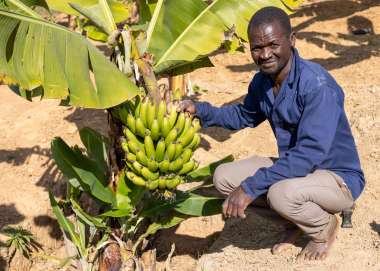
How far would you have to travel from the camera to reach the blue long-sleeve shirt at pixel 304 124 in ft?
11.0

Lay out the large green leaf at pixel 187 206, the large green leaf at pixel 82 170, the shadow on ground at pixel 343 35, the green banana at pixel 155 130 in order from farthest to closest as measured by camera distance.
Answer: the shadow on ground at pixel 343 35 → the large green leaf at pixel 187 206 → the large green leaf at pixel 82 170 → the green banana at pixel 155 130

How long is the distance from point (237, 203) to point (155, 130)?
0.60 metres

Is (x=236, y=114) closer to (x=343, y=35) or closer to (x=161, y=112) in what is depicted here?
(x=161, y=112)

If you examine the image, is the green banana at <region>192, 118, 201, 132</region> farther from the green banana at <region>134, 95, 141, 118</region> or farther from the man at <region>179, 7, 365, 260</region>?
the green banana at <region>134, 95, 141, 118</region>

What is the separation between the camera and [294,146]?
3.70 m

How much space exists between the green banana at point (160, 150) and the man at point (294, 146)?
0.36 metres

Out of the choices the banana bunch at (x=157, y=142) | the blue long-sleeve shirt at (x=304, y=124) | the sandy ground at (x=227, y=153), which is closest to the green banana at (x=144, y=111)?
the banana bunch at (x=157, y=142)

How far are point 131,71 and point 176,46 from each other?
1.80ft

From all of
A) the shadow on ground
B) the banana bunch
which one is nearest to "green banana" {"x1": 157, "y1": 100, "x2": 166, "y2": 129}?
the banana bunch

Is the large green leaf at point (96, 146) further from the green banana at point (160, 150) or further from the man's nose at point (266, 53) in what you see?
the man's nose at point (266, 53)

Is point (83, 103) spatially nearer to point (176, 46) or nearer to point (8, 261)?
point (176, 46)

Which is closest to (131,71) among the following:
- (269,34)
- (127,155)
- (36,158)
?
(127,155)

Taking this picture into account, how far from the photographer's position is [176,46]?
3.99 meters

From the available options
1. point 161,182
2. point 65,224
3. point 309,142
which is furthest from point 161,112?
point 65,224
